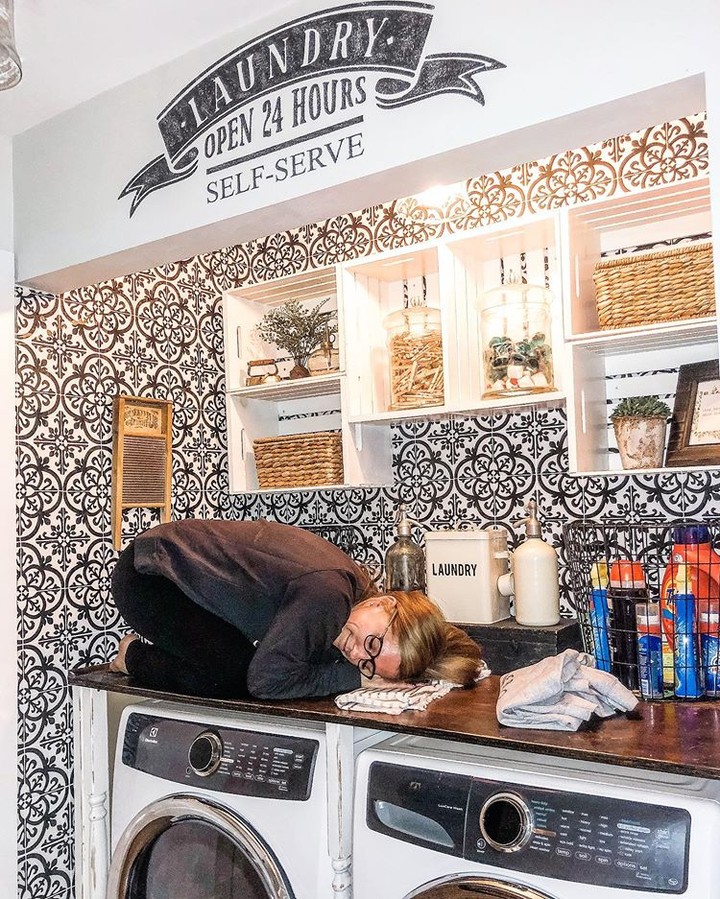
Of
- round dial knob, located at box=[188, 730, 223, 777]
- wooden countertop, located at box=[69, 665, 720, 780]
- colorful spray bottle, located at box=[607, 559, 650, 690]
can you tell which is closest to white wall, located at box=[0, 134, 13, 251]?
wooden countertop, located at box=[69, 665, 720, 780]

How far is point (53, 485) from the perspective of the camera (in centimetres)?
259

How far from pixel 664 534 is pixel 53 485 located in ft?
6.17

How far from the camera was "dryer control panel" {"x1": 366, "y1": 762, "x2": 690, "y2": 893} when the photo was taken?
148 cm

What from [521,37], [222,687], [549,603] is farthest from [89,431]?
[521,37]

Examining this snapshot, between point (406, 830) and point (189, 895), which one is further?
point (189, 895)

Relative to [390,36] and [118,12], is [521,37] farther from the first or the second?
[118,12]

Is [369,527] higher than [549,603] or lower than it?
higher

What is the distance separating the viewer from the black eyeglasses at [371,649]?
2223 mm

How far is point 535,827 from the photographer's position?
1.61m

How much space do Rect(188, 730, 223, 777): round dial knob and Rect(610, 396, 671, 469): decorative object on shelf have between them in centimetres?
136

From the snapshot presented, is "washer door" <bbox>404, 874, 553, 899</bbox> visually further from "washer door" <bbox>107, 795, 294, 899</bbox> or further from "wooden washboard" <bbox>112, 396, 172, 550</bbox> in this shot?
"wooden washboard" <bbox>112, 396, 172, 550</bbox>

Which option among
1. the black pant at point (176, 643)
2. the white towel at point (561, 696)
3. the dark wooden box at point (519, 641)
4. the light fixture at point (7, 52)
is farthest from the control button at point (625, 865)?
the light fixture at point (7, 52)

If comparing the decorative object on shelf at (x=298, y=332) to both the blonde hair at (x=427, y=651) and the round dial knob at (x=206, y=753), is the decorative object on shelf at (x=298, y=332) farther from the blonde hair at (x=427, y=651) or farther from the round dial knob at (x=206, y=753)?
the round dial knob at (x=206, y=753)

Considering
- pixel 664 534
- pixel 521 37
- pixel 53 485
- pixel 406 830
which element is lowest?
pixel 406 830
